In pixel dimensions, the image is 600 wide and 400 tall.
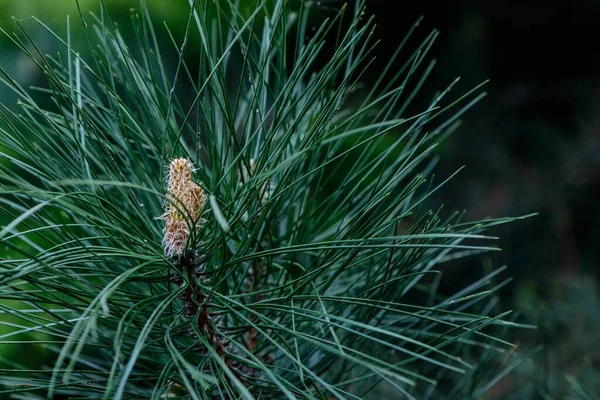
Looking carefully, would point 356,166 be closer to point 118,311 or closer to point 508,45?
point 118,311

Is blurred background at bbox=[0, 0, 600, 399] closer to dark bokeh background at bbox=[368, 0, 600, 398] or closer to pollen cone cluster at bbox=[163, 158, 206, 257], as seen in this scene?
dark bokeh background at bbox=[368, 0, 600, 398]

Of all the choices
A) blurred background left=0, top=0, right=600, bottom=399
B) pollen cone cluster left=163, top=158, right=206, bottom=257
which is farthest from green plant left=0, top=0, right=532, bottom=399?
blurred background left=0, top=0, right=600, bottom=399

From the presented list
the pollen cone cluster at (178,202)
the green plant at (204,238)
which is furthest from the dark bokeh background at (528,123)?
the pollen cone cluster at (178,202)

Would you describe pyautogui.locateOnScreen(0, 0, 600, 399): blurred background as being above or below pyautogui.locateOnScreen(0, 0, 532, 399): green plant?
below

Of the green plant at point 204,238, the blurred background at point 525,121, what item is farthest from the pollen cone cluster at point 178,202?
the blurred background at point 525,121

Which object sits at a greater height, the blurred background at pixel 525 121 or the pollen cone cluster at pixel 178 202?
the pollen cone cluster at pixel 178 202

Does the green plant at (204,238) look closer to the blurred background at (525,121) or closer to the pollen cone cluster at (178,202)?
the pollen cone cluster at (178,202)

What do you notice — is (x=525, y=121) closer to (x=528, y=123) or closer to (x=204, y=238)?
(x=528, y=123)

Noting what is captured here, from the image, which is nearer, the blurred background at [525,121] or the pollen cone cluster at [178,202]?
the pollen cone cluster at [178,202]
